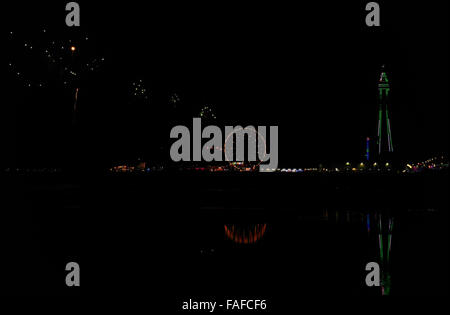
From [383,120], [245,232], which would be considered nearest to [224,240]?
[245,232]

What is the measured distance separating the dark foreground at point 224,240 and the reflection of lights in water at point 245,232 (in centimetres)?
4

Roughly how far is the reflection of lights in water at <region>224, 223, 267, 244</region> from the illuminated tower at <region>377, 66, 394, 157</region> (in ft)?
45.8

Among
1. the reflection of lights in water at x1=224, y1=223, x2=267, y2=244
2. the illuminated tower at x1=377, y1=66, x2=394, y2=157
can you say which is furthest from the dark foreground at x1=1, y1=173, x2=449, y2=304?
the illuminated tower at x1=377, y1=66, x2=394, y2=157

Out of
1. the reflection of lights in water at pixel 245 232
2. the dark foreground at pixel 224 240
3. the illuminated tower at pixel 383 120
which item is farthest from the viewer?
the illuminated tower at pixel 383 120

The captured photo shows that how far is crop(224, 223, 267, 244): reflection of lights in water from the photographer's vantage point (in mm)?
7391

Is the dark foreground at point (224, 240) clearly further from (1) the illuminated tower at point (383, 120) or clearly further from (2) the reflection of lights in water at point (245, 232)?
(1) the illuminated tower at point (383, 120)

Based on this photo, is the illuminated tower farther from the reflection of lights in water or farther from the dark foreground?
the reflection of lights in water

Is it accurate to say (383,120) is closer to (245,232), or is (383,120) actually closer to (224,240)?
(245,232)

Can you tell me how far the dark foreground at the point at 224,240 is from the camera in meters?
5.10

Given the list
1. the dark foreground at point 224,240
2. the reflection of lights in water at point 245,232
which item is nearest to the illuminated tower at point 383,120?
the dark foreground at point 224,240

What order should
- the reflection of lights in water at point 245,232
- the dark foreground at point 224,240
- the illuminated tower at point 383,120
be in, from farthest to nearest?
the illuminated tower at point 383,120 → the reflection of lights in water at point 245,232 → the dark foreground at point 224,240
